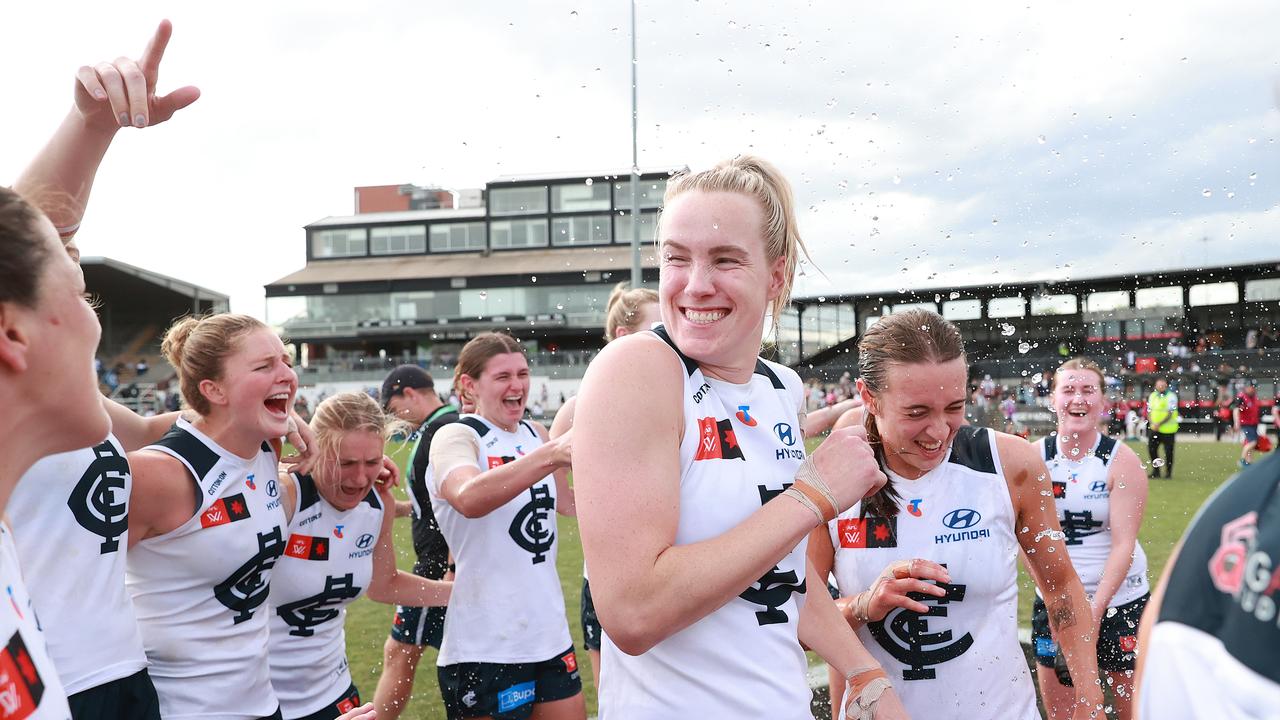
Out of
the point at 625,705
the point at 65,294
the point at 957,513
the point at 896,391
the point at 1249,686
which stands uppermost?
the point at 65,294

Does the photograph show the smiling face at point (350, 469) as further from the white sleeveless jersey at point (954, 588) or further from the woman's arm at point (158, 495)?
the white sleeveless jersey at point (954, 588)

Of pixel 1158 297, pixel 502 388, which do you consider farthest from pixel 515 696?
pixel 1158 297

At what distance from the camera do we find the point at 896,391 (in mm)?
2822

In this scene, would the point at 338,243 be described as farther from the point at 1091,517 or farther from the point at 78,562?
the point at 78,562

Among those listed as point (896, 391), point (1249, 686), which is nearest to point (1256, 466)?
point (1249, 686)

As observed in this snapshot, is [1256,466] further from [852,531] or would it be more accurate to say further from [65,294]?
[852,531]

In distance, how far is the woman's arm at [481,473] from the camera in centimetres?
353

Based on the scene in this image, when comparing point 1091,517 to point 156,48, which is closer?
point 156,48

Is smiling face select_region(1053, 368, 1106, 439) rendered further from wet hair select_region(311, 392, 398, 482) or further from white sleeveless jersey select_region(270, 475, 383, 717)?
white sleeveless jersey select_region(270, 475, 383, 717)

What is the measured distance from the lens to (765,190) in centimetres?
191

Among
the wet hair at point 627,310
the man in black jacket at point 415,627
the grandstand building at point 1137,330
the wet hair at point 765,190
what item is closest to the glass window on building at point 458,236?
the grandstand building at point 1137,330

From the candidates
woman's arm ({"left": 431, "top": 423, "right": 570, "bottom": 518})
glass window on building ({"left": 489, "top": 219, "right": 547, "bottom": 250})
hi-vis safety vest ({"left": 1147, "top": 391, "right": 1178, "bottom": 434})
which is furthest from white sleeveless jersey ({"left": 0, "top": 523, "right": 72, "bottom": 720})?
glass window on building ({"left": 489, "top": 219, "right": 547, "bottom": 250})

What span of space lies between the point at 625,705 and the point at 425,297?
6030 cm

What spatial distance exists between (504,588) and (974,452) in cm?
230
